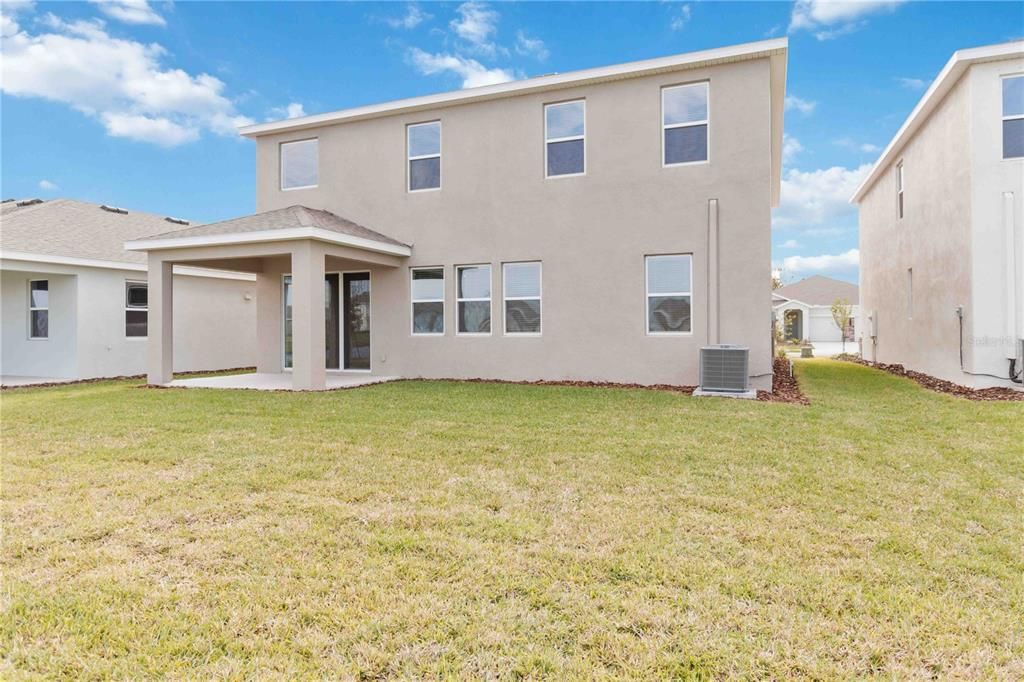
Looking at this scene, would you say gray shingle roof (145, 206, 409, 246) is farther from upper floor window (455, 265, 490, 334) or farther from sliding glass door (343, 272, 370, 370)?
upper floor window (455, 265, 490, 334)

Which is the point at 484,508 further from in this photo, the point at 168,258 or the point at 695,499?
the point at 168,258

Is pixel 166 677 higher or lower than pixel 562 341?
lower

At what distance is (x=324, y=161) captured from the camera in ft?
45.2

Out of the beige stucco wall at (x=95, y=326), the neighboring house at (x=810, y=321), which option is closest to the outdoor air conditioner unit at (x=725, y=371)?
the beige stucco wall at (x=95, y=326)

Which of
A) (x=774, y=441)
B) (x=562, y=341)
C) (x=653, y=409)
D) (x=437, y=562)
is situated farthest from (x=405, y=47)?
(x=437, y=562)

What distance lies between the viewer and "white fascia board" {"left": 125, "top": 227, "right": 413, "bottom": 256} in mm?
10516

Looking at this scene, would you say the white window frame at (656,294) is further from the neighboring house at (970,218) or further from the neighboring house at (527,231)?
the neighboring house at (970,218)

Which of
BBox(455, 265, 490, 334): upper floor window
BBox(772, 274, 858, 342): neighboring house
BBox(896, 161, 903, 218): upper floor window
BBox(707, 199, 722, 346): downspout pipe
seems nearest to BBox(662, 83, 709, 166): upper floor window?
BBox(707, 199, 722, 346): downspout pipe

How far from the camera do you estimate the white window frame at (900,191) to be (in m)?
15.2

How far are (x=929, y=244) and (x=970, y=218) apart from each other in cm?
275

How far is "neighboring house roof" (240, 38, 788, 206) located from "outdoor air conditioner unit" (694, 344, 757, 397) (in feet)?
17.2

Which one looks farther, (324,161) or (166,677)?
(324,161)

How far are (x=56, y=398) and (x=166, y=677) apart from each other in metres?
10.4

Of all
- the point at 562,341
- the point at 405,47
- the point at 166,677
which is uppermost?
the point at 405,47
